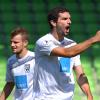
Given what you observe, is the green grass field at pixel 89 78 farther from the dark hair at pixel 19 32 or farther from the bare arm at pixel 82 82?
the bare arm at pixel 82 82

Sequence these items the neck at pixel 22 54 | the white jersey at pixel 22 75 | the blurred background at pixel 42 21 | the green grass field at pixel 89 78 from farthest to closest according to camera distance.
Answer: the blurred background at pixel 42 21, the green grass field at pixel 89 78, the neck at pixel 22 54, the white jersey at pixel 22 75

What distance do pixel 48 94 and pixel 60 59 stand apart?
11.7 inches

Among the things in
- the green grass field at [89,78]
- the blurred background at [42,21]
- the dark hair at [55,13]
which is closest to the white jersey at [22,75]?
the dark hair at [55,13]

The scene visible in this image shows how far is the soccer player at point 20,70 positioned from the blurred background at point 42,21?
11.1 feet

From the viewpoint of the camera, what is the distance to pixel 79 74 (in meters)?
4.32

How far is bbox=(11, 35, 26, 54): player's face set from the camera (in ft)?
16.3

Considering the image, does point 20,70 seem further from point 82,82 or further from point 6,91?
point 82,82

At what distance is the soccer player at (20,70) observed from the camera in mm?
4930

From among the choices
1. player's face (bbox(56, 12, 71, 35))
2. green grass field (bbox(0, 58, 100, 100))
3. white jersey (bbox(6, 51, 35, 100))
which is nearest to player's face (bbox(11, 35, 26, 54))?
white jersey (bbox(6, 51, 35, 100))

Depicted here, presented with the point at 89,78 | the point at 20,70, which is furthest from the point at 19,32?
the point at 89,78

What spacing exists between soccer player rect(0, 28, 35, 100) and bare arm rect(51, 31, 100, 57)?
1.01 metres

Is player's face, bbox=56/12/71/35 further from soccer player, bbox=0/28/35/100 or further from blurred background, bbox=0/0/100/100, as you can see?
blurred background, bbox=0/0/100/100

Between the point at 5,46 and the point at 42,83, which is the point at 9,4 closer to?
the point at 5,46

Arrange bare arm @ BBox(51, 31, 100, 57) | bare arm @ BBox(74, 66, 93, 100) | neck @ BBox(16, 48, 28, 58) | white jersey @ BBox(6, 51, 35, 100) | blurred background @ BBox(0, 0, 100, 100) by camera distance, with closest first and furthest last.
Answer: bare arm @ BBox(51, 31, 100, 57) → bare arm @ BBox(74, 66, 93, 100) → white jersey @ BBox(6, 51, 35, 100) → neck @ BBox(16, 48, 28, 58) → blurred background @ BBox(0, 0, 100, 100)
